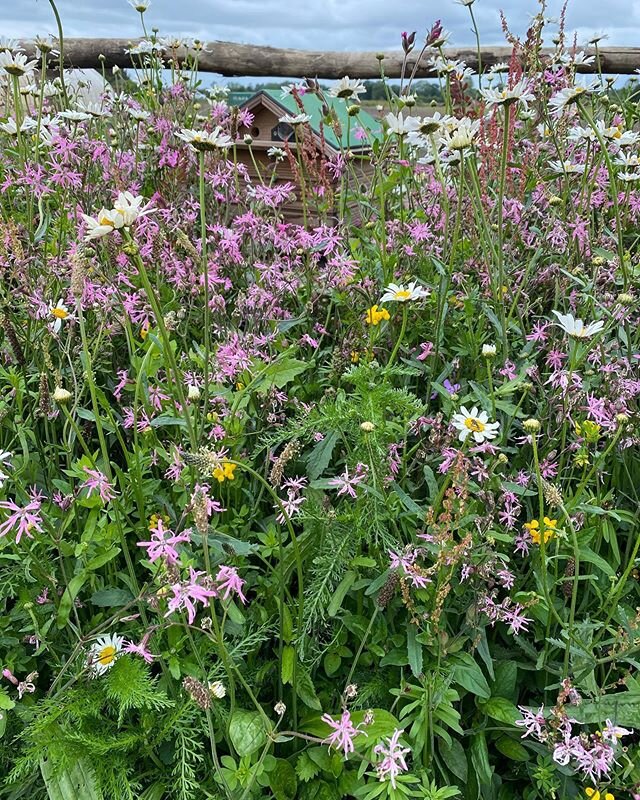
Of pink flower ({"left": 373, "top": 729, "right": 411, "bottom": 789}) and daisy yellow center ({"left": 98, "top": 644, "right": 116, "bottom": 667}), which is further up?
daisy yellow center ({"left": 98, "top": 644, "right": 116, "bottom": 667})

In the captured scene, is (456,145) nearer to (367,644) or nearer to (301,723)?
(367,644)

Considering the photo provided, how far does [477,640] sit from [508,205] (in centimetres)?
127

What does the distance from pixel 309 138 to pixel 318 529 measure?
1196mm

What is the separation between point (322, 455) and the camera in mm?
1374

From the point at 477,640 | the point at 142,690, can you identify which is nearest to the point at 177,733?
the point at 142,690

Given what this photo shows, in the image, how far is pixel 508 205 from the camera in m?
1.99

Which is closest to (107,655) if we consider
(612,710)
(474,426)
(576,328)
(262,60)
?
(474,426)

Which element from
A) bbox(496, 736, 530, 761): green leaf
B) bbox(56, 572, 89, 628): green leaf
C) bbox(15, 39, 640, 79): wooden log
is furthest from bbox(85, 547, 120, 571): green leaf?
bbox(15, 39, 640, 79): wooden log

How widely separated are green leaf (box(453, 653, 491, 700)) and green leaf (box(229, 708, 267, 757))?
0.33 m

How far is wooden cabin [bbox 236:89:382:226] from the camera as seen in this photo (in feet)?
6.82

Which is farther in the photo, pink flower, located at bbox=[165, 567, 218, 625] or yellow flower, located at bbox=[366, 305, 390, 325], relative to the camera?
yellow flower, located at bbox=[366, 305, 390, 325]

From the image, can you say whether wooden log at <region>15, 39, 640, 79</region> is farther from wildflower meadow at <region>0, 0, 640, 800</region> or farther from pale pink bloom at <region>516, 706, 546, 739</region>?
pale pink bloom at <region>516, 706, 546, 739</region>

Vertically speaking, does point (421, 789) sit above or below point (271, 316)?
below

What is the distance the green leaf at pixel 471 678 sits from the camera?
1183 mm
